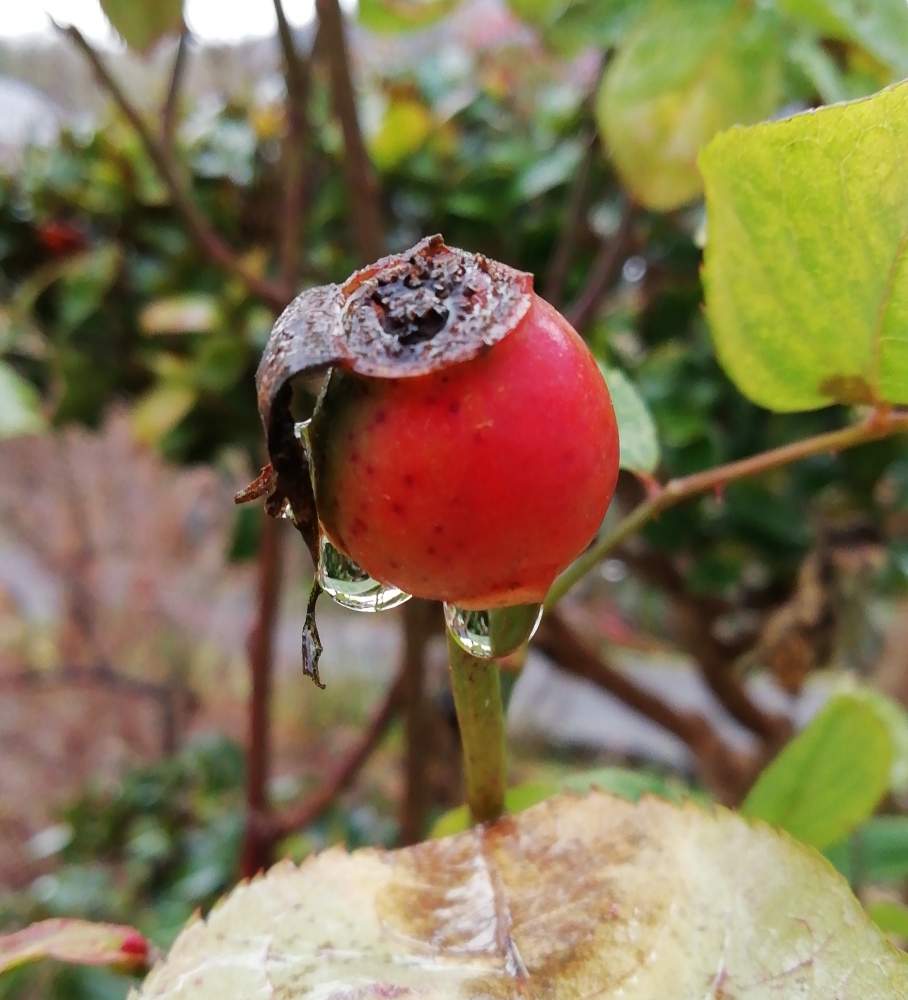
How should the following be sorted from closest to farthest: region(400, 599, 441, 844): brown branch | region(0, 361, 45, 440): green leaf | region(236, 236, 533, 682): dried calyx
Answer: region(236, 236, 533, 682): dried calyx < region(0, 361, 45, 440): green leaf < region(400, 599, 441, 844): brown branch

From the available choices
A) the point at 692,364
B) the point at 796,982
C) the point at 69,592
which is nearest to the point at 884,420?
the point at 796,982

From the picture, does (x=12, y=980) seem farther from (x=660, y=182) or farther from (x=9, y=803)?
(x=9, y=803)

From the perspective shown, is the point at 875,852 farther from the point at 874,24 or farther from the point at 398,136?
the point at 398,136

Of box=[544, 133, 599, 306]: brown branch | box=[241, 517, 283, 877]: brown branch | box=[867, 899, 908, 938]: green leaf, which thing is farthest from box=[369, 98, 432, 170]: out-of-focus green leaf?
box=[867, 899, 908, 938]: green leaf

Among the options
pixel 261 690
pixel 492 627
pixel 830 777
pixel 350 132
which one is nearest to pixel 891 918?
pixel 830 777

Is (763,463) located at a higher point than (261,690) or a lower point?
higher

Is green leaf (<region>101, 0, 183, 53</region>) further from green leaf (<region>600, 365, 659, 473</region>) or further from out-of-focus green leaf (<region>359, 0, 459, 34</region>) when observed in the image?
green leaf (<region>600, 365, 659, 473</region>)
